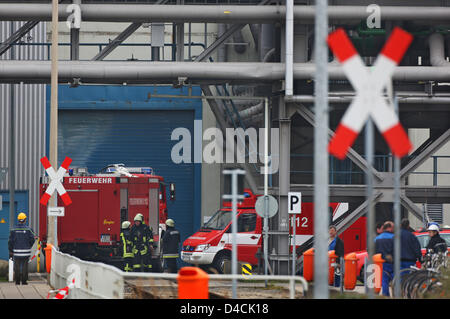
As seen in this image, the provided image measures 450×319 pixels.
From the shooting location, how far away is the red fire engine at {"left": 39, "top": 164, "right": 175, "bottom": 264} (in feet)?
92.8

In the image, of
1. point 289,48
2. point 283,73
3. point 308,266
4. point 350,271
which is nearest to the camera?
point 350,271

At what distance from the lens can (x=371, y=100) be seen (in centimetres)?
1016

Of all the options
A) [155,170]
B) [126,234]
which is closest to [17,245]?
[126,234]

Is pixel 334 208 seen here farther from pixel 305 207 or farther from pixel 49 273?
pixel 49 273

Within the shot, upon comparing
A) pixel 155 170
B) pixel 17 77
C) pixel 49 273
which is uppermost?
pixel 17 77

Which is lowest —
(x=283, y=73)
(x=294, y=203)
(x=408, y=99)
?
(x=294, y=203)

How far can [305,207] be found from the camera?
30031 mm

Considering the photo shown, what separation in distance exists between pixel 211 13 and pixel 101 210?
743 cm

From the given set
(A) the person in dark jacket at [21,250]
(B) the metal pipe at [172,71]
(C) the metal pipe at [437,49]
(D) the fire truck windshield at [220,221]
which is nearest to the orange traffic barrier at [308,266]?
(B) the metal pipe at [172,71]

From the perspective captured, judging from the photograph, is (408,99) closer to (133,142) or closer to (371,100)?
(133,142)

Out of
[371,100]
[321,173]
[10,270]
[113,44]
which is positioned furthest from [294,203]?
[371,100]

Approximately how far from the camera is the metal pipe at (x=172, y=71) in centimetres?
2525
